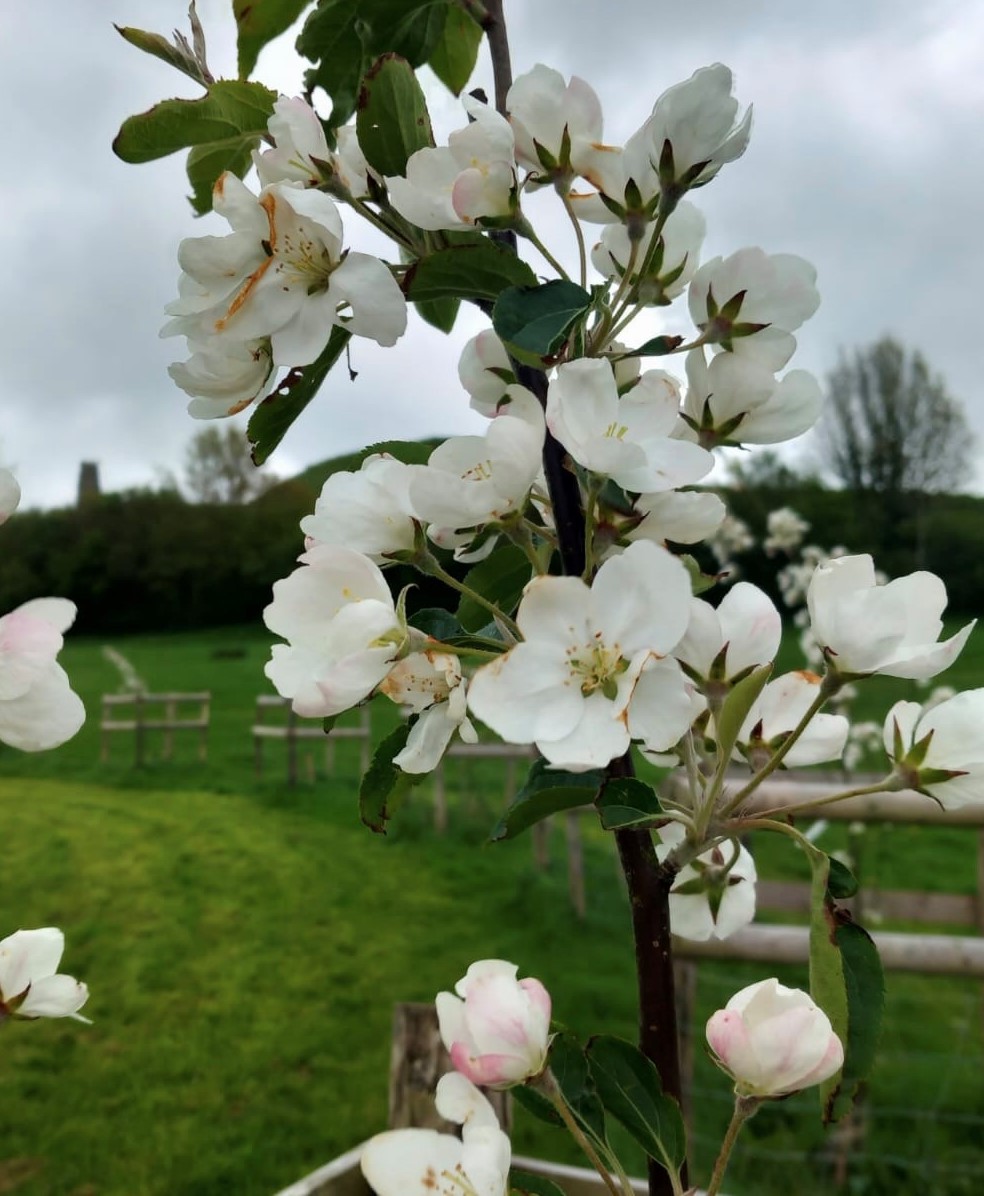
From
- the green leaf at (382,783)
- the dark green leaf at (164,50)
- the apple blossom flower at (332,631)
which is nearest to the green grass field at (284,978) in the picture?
the green leaf at (382,783)

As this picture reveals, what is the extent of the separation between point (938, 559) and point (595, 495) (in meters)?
7.64

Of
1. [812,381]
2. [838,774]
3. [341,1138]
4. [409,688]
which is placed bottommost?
[341,1138]

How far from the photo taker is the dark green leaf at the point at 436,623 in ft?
1.44

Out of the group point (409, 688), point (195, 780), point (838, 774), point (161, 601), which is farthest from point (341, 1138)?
point (161, 601)

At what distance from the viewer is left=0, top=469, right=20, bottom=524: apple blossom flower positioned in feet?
1.38

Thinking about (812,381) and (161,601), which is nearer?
(812,381)

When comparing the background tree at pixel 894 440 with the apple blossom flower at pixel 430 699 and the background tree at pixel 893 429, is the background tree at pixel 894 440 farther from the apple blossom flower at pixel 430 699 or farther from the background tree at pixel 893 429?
the apple blossom flower at pixel 430 699

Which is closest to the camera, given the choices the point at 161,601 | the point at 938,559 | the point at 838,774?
the point at 838,774

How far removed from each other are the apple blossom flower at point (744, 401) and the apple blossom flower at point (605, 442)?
76 millimetres

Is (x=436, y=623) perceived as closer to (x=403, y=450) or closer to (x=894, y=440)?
(x=403, y=450)

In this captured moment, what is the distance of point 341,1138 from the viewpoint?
7.52 ft

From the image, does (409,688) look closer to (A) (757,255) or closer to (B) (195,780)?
(A) (757,255)

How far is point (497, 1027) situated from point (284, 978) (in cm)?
Answer: 281

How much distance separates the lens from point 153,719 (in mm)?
5359
